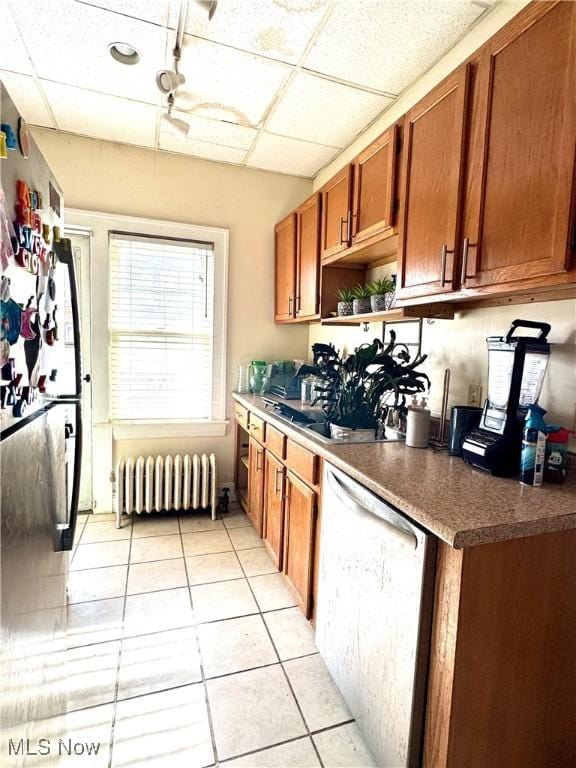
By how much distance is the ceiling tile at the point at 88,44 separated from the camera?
64.4 inches

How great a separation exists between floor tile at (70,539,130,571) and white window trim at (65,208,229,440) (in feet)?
2.50

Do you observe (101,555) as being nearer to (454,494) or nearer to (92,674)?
(92,674)

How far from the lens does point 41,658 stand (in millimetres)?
909

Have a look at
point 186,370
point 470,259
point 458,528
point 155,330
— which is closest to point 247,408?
point 186,370

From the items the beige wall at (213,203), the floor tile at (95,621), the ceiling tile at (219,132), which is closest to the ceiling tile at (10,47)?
the beige wall at (213,203)

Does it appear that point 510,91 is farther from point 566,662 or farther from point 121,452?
point 121,452

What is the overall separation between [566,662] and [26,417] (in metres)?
1.50

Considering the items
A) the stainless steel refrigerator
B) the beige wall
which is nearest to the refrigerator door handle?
the stainless steel refrigerator

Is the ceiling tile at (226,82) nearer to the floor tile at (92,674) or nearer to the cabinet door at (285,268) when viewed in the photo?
the cabinet door at (285,268)

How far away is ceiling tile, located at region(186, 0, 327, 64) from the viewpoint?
1569mm

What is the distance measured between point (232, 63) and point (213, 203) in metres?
1.18

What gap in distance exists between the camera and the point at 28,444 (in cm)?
82

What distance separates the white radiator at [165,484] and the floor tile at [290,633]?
115 cm

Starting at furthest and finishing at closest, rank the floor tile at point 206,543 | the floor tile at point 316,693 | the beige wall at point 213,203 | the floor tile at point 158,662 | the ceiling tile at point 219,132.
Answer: the beige wall at point 213,203 → the floor tile at point 206,543 → the ceiling tile at point 219,132 → the floor tile at point 158,662 → the floor tile at point 316,693
